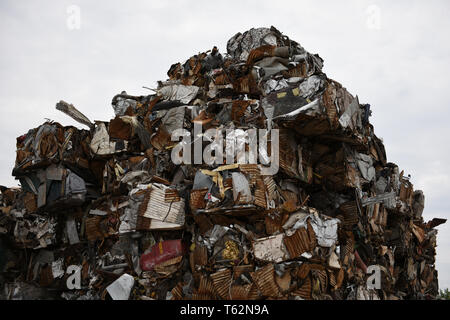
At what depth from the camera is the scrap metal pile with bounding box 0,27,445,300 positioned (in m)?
8.60

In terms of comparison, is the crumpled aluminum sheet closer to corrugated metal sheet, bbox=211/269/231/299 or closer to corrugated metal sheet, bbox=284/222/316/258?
corrugated metal sheet, bbox=284/222/316/258

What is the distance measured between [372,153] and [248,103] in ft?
17.6

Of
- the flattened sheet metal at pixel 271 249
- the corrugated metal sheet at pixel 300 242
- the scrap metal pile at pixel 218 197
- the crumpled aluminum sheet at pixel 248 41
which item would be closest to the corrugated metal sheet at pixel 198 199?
the scrap metal pile at pixel 218 197

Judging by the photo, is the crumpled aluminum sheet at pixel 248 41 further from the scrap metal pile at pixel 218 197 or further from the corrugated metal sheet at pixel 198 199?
the corrugated metal sheet at pixel 198 199

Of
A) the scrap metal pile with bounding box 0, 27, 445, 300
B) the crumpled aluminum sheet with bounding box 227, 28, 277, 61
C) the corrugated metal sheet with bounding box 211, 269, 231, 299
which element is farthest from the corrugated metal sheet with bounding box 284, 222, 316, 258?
the crumpled aluminum sheet with bounding box 227, 28, 277, 61

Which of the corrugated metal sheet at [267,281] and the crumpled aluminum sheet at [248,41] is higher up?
the crumpled aluminum sheet at [248,41]

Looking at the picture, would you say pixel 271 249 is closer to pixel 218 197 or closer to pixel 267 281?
pixel 267 281

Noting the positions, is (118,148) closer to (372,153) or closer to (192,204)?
(192,204)

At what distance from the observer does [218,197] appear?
339 inches

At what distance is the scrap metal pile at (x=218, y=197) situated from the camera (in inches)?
339

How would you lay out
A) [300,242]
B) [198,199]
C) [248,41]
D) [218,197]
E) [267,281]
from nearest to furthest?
[267,281], [300,242], [218,197], [198,199], [248,41]

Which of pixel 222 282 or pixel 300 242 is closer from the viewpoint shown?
pixel 300 242

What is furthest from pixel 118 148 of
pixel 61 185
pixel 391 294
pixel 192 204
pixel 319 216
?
pixel 391 294

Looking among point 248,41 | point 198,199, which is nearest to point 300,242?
point 198,199
